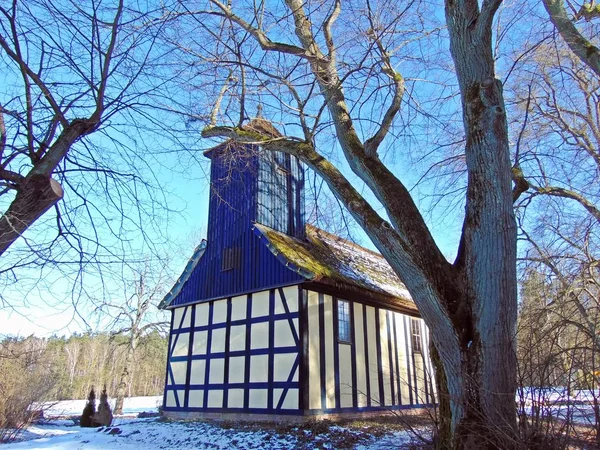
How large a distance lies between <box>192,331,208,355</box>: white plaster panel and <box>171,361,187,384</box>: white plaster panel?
1.97 ft

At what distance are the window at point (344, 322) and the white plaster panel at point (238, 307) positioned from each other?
259cm

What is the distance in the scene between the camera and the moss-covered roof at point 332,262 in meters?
11.0

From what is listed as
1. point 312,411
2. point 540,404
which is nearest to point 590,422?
point 540,404

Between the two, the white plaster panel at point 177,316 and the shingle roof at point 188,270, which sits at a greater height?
the shingle roof at point 188,270

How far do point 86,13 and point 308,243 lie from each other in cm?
1034

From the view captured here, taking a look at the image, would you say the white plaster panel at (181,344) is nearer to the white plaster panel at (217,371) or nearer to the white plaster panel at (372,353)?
the white plaster panel at (217,371)

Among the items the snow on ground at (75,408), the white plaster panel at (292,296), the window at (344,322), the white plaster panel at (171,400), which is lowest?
the snow on ground at (75,408)

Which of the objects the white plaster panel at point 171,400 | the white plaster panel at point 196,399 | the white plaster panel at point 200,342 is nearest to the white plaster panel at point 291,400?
the white plaster panel at point 196,399

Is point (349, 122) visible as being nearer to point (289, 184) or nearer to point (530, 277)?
point (530, 277)

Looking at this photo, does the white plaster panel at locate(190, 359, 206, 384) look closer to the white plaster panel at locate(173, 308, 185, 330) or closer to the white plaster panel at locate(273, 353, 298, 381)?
the white plaster panel at locate(173, 308, 185, 330)

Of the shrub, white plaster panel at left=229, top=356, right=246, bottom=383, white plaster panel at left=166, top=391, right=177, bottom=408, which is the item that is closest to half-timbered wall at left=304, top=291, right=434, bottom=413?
white plaster panel at left=229, top=356, right=246, bottom=383

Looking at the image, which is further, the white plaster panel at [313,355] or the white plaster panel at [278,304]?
the white plaster panel at [278,304]

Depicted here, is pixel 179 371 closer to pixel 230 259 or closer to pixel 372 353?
pixel 230 259

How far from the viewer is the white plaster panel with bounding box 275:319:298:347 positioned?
10.6m
